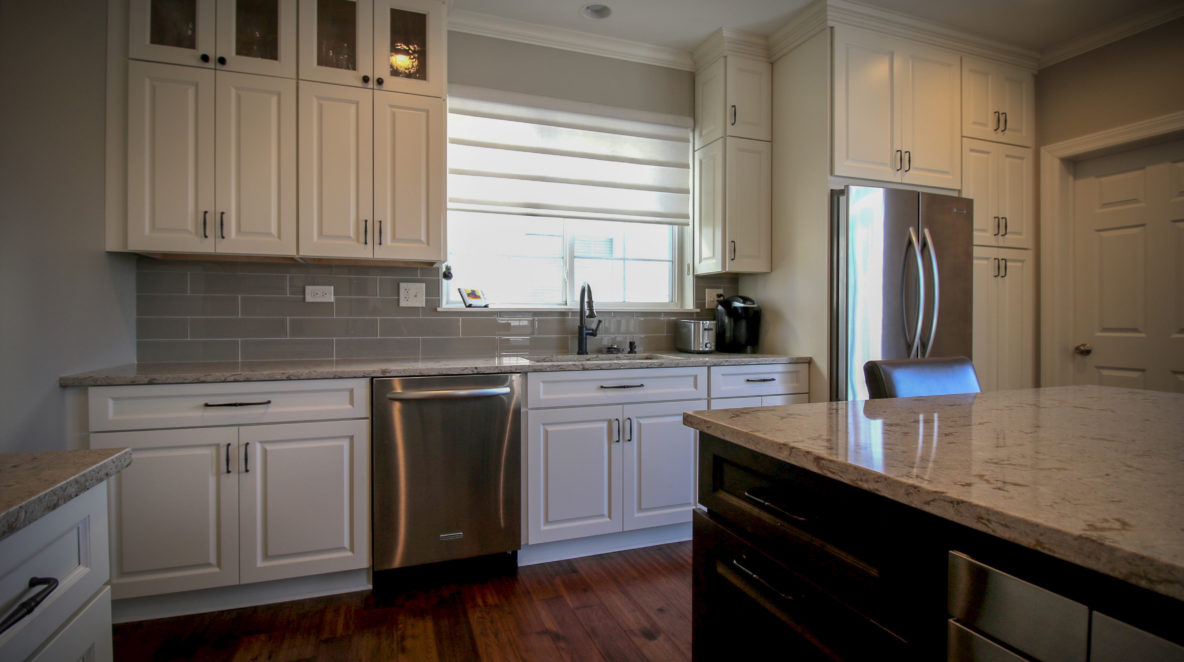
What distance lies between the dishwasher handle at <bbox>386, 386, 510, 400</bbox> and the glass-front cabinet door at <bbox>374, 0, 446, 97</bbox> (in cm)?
132

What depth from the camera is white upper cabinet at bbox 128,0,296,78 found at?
2.19 meters

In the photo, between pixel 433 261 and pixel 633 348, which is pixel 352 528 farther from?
pixel 633 348

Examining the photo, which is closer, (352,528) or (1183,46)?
(352,528)

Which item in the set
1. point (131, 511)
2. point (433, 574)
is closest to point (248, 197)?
point (131, 511)

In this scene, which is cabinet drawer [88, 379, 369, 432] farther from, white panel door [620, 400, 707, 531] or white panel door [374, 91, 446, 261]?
white panel door [620, 400, 707, 531]

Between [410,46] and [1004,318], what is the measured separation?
3.47 meters

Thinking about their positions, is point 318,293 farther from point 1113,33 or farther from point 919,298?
point 1113,33

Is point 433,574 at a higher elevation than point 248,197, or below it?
below

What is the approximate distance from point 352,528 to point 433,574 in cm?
40

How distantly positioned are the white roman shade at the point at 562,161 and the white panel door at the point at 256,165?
75 centimetres

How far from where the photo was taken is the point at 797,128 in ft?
9.84

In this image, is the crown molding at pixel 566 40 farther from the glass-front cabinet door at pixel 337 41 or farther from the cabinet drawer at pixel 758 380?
the cabinet drawer at pixel 758 380

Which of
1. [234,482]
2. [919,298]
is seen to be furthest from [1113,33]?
[234,482]

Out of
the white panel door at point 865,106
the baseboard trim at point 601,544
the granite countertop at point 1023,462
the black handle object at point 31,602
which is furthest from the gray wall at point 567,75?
the black handle object at point 31,602
